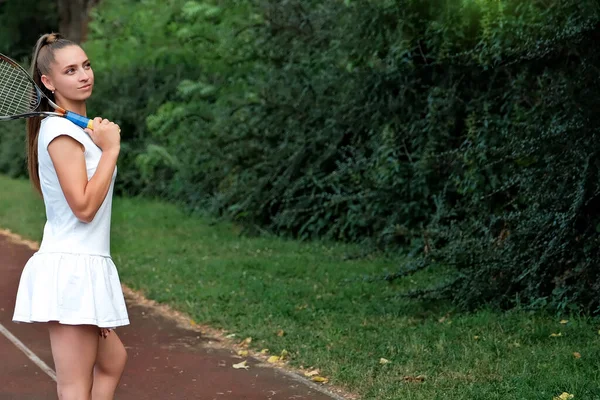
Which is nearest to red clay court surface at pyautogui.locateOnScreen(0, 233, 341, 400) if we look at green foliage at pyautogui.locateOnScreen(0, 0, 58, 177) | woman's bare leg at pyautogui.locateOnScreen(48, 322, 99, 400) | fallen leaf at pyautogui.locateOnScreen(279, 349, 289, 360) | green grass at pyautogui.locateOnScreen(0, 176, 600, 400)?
fallen leaf at pyautogui.locateOnScreen(279, 349, 289, 360)

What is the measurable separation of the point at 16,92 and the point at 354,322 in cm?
432

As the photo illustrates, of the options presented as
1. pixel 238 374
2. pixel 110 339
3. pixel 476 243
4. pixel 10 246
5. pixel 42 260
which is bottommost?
pixel 10 246

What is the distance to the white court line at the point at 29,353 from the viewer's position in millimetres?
6884

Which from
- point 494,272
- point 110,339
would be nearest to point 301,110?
point 494,272

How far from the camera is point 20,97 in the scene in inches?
166

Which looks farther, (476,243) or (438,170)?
(438,170)

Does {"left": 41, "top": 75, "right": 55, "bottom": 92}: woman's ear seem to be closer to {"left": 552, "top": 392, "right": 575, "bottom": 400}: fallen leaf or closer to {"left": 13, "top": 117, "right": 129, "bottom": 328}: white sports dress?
{"left": 13, "top": 117, "right": 129, "bottom": 328}: white sports dress

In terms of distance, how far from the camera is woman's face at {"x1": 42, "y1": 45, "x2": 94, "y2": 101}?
4.02 meters

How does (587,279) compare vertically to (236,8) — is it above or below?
below

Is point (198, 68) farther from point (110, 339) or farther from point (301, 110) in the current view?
point (110, 339)

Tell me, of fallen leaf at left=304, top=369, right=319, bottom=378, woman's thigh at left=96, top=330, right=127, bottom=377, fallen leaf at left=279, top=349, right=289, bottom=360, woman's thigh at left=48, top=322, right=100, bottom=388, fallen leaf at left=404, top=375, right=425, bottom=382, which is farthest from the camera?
fallen leaf at left=279, top=349, right=289, bottom=360

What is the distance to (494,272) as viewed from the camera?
821 cm

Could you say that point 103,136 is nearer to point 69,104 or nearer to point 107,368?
point 69,104

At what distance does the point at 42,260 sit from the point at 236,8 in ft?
42.1
